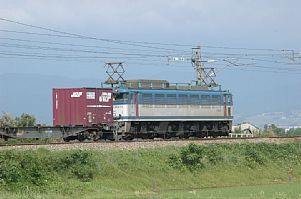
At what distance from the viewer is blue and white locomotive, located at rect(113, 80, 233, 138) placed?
49.9 m

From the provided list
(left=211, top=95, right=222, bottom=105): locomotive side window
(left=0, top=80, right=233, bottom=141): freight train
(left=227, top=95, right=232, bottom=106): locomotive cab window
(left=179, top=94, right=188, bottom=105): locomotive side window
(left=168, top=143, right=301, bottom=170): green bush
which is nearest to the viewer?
(left=168, top=143, right=301, bottom=170): green bush

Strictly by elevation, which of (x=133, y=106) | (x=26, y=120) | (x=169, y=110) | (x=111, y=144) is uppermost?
(x=133, y=106)

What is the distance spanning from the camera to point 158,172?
3944 cm

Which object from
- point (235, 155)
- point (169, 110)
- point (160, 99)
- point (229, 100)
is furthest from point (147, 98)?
point (229, 100)

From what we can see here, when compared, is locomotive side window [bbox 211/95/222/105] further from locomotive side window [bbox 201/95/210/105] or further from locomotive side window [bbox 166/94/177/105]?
locomotive side window [bbox 166/94/177/105]

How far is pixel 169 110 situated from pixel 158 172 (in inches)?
544

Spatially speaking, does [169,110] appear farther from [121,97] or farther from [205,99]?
[205,99]

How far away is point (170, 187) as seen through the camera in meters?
38.2

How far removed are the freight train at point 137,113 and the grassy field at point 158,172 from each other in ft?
21.9

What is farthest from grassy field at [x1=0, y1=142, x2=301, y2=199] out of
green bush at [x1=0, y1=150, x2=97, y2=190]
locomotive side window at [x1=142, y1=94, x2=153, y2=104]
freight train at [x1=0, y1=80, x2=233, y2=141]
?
locomotive side window at [x1=142, y1=94, x2=153, y2=104]

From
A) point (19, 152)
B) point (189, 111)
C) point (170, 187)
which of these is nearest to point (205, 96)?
point (189, 111)

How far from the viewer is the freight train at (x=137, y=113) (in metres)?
46.3

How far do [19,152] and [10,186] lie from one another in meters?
2.76

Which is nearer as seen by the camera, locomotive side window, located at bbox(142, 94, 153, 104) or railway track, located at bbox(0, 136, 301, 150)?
railway track, located at bbox(0, 136, 301, 150)
